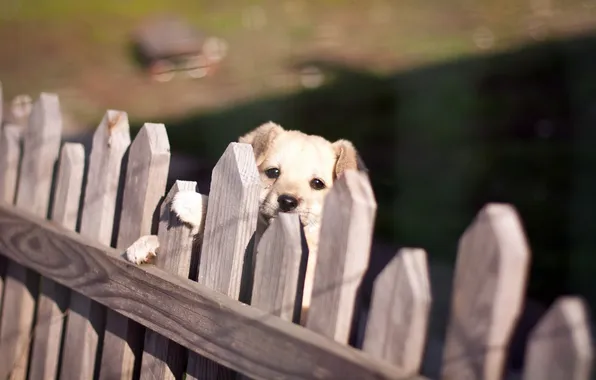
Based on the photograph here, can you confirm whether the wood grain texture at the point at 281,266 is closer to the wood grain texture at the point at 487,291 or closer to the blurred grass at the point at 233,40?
the wood grain texture at the point at 487,291

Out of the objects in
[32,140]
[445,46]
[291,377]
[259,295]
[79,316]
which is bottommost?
[79,316]

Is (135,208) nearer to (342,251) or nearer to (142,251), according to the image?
(142,251)

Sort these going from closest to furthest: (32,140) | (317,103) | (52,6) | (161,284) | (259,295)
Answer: (259,295) < (161,284) < (32,140) < (317,103) < (52,6)

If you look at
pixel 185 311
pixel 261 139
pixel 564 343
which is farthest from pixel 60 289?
pixel 564 343

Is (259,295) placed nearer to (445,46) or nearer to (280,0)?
(445,46)

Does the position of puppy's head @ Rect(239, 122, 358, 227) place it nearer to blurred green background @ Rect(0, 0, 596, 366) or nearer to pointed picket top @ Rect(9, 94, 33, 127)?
pointed picket top @ Rect(9, 94, 33, 127)

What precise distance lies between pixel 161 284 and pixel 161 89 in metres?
8.87

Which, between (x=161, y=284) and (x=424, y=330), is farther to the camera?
(x=161, y=284)

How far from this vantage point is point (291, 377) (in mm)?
1912

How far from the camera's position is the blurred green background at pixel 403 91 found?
22.4 feet

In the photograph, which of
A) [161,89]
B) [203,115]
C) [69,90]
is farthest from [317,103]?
[69,90]

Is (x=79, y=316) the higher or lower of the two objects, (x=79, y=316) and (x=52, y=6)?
the lower

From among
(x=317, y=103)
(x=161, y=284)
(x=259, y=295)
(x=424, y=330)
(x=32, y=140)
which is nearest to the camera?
(x=424, y=330)

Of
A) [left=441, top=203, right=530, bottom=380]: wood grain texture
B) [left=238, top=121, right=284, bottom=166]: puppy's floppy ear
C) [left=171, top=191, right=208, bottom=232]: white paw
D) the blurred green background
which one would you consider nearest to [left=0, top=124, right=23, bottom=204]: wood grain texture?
[left=238, top=121, right=284, bottom=166]: puppy's floppy ear
